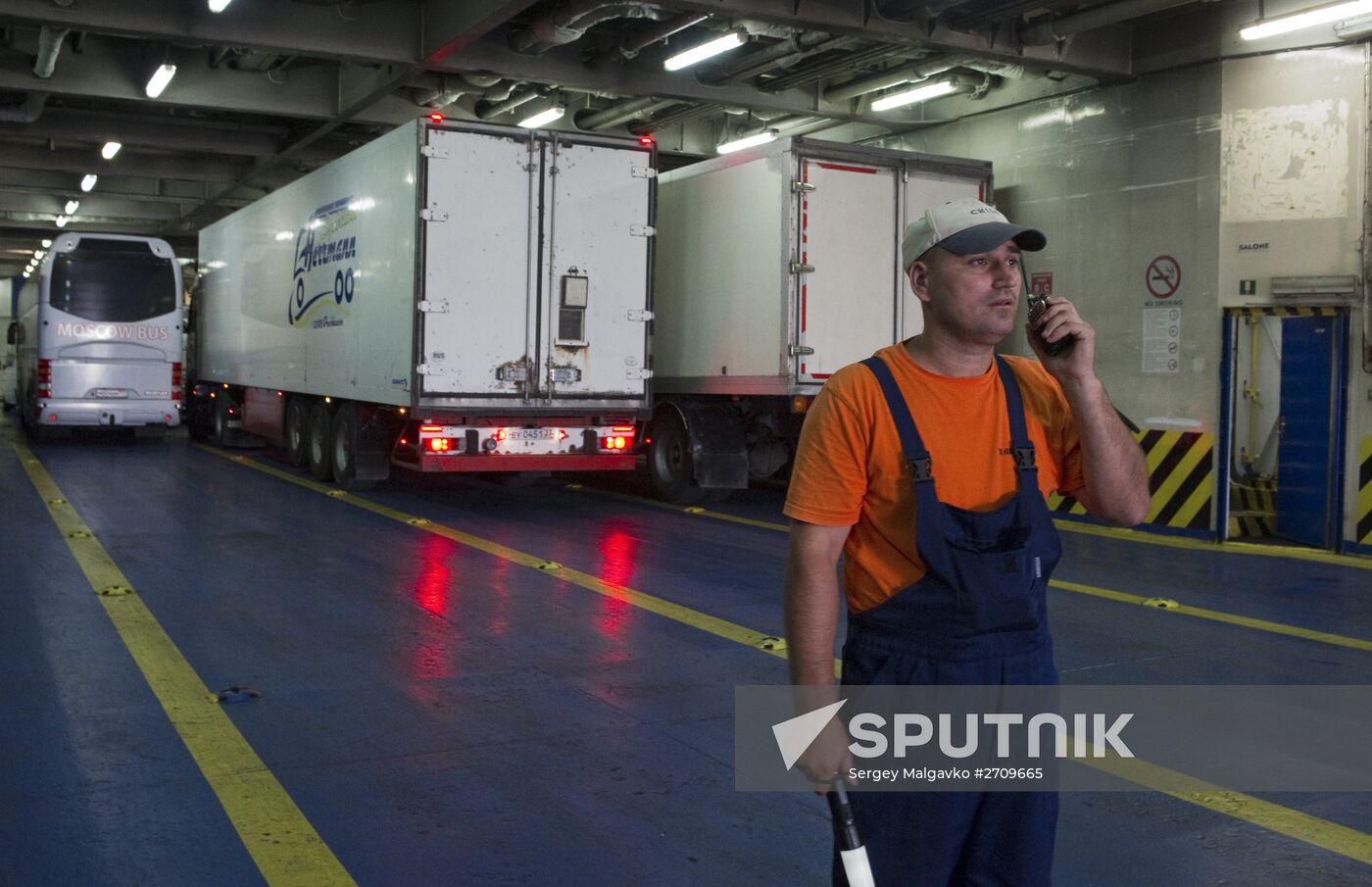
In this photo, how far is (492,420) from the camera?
45.4 feet

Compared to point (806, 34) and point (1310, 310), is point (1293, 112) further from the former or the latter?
point (806, 34)

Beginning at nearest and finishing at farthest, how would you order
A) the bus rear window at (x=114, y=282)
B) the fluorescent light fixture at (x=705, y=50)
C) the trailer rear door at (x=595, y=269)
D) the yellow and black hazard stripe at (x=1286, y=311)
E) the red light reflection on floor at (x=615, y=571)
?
the red light reflection on floor at (x=615, y=571) < the yellow and black hazard stripe at (x=1286, y=311) < the trailer rear door at (x=595, y=269) < the fluorescent light fixture at (x=705, y=50) < the bus rear window at (x=114, y=282)

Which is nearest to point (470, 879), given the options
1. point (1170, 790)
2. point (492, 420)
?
point (1170, 790)

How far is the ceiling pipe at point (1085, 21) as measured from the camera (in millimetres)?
12406

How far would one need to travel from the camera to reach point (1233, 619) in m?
8.59

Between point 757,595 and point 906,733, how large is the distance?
21.2 ft

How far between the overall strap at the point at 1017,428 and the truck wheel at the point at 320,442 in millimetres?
14319

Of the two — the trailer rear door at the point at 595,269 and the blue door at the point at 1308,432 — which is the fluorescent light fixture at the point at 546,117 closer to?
the trailer rear door at the point at 595,269

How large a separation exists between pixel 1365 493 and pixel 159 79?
1380 cm

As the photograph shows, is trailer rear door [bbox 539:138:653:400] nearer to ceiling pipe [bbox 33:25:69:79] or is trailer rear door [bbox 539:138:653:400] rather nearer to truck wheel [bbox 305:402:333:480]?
truck wheel [bbox 305:402:333:480]

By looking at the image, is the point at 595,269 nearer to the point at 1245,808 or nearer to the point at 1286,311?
the point at 1286,311

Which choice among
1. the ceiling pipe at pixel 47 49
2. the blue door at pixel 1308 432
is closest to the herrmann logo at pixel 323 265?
the ceiling pipe at pixel 47 49

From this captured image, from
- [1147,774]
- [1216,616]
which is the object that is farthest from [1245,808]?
[1216,616]

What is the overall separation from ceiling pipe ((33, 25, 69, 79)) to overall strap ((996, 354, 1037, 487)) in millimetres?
13560
